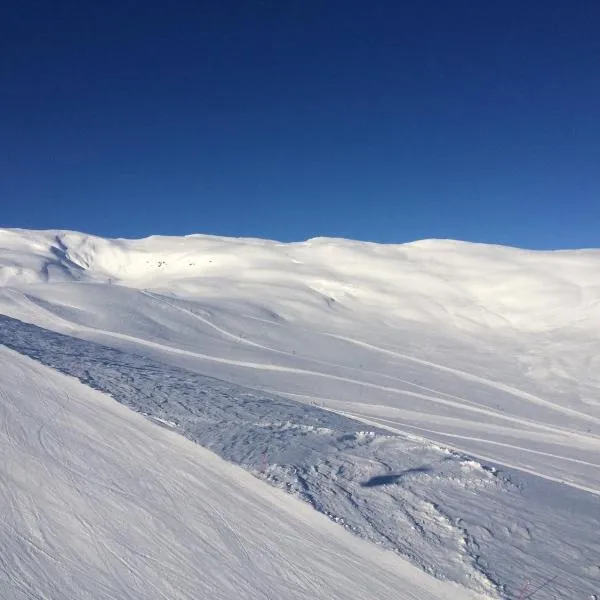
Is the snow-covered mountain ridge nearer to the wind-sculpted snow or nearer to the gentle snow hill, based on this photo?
the gentle snow hill

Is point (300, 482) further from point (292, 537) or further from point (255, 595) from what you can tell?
point (255, 595)

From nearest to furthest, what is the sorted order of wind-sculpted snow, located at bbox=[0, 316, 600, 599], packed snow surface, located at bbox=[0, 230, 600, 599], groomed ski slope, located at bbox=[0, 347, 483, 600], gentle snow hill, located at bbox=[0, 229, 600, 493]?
groomed ski slope, located at bbox=[0, 347, 483, 600], wind-sculpted snow, located at bbox=[0, 316, 600, 599], packed snow surface, located at bbox=[0, 230, 600, 599], gentle snow hill, located at bbox=[0, 229, 600, 493]

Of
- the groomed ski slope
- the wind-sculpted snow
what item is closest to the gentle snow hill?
the wind-sculpted snow

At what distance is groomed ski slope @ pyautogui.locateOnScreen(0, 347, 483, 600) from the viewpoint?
4371mm

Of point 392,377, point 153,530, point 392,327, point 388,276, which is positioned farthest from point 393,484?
point 388,276

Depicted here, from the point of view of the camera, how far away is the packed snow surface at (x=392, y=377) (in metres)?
6.12

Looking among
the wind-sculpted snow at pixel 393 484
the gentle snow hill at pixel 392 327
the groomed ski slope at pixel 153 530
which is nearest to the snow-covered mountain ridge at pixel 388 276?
the gentle snow hill at pixel 392 327

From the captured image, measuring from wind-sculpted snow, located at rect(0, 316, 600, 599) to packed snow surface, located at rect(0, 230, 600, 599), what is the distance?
0.03 metres

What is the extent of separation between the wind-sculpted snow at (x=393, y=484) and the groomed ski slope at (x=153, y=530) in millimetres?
322

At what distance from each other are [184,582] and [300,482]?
6.61 feet

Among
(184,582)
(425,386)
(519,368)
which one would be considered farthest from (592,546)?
(519,368)

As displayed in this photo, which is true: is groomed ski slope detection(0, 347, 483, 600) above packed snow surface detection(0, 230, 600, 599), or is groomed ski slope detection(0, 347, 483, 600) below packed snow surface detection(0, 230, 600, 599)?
below

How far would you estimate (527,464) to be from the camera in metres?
9.10

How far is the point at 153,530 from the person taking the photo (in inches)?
198
